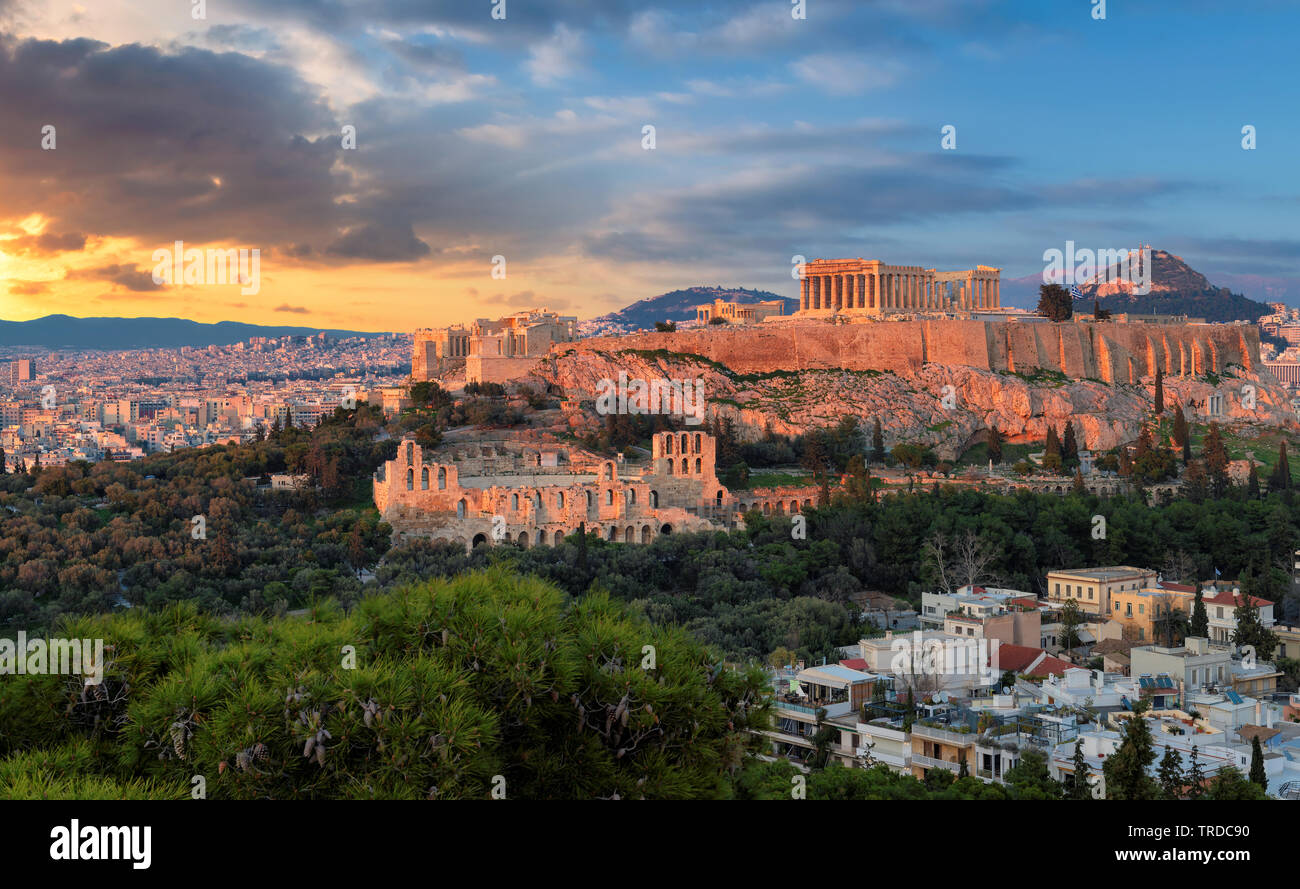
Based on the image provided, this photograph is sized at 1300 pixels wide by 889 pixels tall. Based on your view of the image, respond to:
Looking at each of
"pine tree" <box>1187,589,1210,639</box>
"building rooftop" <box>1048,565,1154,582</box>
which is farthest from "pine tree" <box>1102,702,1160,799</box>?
"building rooftop" <box>1048,565,1154,582</box>

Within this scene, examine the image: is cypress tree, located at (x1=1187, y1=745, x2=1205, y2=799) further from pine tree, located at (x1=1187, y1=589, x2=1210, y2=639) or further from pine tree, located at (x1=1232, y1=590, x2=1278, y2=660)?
pine tree, located at (x1=1187, y1=589, x2=1210, y2=639)

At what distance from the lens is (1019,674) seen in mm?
26453

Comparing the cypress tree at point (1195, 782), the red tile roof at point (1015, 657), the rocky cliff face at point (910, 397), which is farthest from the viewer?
the rocky cliff face at point (910, 397)

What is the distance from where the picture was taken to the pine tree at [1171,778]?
51.6ft

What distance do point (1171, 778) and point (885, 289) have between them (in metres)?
61.9

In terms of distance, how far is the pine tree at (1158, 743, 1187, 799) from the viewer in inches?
619

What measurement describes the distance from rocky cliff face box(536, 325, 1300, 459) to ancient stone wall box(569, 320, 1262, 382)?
0.87 m

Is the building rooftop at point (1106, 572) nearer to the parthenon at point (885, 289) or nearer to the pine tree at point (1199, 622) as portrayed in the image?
the pine tree at point (1199, 622)

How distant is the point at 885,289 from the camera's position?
76188mm

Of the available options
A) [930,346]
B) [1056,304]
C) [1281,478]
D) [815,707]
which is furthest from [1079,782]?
[1056,304]

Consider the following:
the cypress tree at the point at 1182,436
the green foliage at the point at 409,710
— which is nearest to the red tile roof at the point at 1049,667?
the green foliage at the point at 409,710

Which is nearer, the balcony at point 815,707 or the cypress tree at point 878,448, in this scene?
the balcony at point 815,707

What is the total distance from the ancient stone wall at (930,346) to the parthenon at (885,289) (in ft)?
18.3
